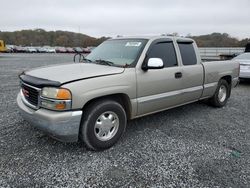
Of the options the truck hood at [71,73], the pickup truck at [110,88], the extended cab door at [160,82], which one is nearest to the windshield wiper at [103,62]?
the pickup truck at [110,88]

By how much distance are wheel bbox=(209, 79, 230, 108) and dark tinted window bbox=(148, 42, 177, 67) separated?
6.54ft

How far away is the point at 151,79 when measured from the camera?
3887mm

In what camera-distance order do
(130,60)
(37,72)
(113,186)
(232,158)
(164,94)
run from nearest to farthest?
(113,186) → (232,158) → (37,72) → (130,60) → (164,94)

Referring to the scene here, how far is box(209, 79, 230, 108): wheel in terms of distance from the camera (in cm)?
579

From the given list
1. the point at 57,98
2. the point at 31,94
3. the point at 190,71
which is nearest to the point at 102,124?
the point at 57,98

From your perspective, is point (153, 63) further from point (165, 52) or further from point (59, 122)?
point (59, 122)

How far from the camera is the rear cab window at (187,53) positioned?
4.68 meters

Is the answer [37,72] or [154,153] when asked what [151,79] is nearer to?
[154,153]

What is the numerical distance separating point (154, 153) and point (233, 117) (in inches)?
110

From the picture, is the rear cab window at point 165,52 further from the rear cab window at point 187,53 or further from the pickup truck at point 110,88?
the rear cab window at point 187,53

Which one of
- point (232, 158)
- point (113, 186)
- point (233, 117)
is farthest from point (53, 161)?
point (233, 117)

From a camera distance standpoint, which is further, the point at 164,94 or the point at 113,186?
the point at 164,94

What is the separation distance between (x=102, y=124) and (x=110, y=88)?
57cm

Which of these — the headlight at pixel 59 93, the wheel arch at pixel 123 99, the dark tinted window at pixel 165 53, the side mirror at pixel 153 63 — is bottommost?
the wheel arch at pixel 123 99
